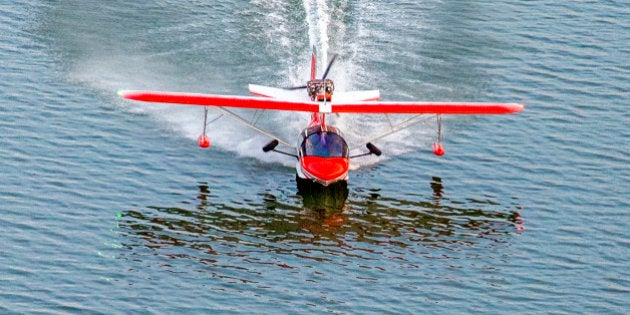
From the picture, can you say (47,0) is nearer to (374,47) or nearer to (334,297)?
(374,47)

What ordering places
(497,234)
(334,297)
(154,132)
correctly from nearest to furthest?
(334,297) < (497,234) < (154,132)

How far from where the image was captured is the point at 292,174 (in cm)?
7612

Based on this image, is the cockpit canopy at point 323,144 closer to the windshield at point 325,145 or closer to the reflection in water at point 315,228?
the windshield at point 325,145

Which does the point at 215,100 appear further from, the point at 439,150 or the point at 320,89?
the point at 439,150

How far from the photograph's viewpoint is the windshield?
73312 mm

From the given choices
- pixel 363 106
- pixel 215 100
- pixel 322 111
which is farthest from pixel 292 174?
pixel 215 100

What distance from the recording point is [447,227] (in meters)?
70.2

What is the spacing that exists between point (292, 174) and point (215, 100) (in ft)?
19.9

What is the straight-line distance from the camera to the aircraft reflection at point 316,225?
6744 cm

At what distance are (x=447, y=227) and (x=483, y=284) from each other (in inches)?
254

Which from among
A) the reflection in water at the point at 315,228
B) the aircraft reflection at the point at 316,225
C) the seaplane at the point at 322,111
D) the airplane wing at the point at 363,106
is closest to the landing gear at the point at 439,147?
the seaplane at the point at 322,111

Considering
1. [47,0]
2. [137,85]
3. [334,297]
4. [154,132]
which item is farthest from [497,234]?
[47,0]

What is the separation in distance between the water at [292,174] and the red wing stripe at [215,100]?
3990mm

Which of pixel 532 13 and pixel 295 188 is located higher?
pixel 532 13
